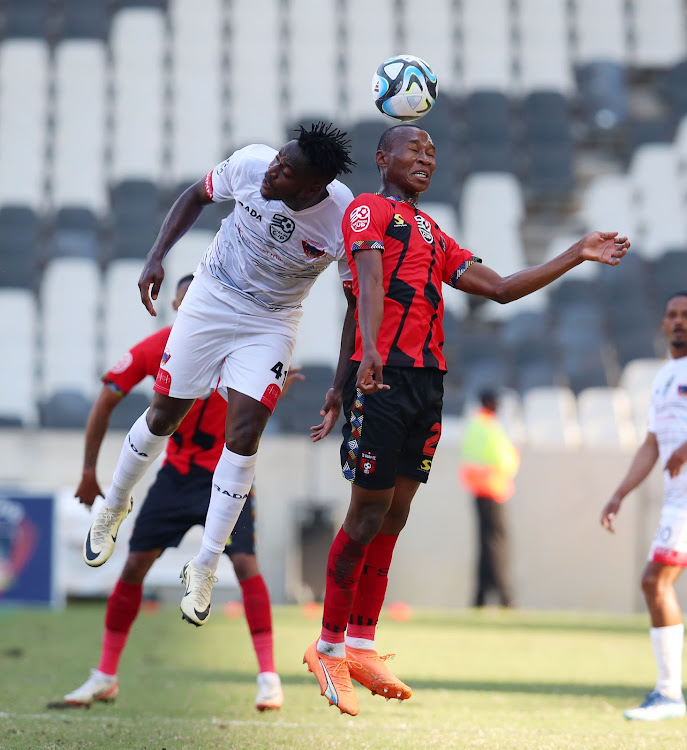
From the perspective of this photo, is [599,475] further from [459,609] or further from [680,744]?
[680,744]

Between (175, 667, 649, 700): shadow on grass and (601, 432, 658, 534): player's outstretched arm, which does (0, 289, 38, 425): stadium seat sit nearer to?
(175, 667, 649, 700): shadow on grass

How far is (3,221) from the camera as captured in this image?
17.9m

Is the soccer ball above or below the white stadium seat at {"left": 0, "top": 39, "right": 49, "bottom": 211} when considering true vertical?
below

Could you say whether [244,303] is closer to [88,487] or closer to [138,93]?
[88,487]

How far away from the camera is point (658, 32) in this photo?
21.7m

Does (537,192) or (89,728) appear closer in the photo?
(89,728)

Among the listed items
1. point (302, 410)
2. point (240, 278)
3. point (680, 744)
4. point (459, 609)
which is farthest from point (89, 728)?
point (302, 410)

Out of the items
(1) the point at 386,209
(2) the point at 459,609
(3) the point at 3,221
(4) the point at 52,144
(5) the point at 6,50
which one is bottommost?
(2) the point at 459,609

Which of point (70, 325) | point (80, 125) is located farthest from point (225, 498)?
point (80, 125)

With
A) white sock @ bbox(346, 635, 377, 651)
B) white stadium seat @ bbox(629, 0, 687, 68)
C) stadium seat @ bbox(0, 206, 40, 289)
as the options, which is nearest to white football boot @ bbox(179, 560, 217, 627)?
white sock @ bbox(346, 635, 377, 651)

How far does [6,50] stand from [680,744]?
18376mm

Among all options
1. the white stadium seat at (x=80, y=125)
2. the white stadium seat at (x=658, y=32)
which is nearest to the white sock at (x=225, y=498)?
the white stadium seat at (x=80, y=125)

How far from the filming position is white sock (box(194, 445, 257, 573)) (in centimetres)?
501

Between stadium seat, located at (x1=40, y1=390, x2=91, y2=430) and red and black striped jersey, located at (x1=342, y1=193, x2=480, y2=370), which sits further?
stadium seat, located at (x1=40, y1=390, x2=91, y2=430)
